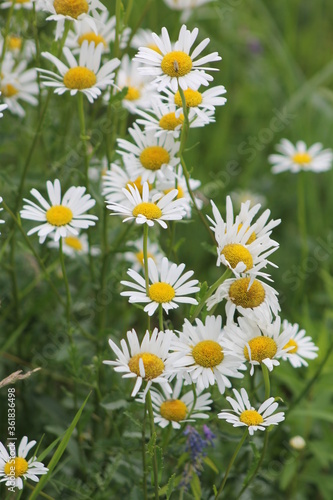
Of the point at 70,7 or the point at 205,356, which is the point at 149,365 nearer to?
the point at 205,356

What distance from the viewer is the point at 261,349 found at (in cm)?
103

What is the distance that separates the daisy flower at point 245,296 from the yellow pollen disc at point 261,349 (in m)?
0.04

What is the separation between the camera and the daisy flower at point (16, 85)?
163 cm

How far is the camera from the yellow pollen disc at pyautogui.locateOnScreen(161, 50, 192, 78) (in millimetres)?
1117

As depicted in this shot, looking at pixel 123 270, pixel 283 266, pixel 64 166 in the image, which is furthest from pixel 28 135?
pixel 283 266

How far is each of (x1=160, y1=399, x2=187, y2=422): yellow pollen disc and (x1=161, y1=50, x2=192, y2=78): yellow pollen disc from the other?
544mm

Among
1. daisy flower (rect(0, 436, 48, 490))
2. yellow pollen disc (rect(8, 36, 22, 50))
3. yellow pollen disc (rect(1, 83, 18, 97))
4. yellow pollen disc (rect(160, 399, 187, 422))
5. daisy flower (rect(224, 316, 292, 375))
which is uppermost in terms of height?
yellow pollen disc (rect(8, 36, 22, 50))

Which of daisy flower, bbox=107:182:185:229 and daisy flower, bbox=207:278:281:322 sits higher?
daisy flower, bbox=107:182:185:229

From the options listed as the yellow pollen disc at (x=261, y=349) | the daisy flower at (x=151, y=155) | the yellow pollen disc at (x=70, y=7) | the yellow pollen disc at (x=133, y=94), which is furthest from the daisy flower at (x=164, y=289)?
the yellow pollen disc at (x=133, y=94)

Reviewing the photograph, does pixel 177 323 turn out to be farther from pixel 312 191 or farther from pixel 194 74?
pixel 194 74

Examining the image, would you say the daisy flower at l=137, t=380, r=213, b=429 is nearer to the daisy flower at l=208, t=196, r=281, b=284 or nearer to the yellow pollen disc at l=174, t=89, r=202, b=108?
the daisy flower at l=208, t=196, r=281, b=284

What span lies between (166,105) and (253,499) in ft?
3.10

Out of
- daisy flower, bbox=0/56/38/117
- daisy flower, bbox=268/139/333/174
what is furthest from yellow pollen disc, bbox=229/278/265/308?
daisy flower, bbox=268/139/333/174

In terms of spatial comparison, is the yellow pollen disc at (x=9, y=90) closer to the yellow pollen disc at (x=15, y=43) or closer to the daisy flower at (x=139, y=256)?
the yellow pollen disc at (x=15, y=43)
